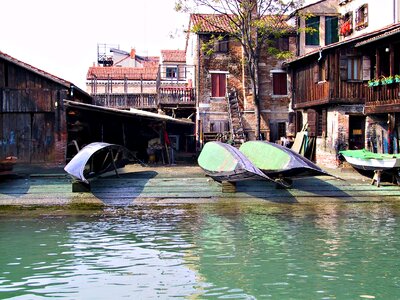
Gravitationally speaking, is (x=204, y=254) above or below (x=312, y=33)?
below

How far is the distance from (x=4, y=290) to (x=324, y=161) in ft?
65.6

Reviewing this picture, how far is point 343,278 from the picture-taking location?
8.74 metres

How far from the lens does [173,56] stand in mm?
49594

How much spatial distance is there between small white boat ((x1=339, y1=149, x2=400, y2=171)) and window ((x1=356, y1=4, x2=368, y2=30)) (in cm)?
1304

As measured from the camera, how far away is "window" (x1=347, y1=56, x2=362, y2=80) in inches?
957

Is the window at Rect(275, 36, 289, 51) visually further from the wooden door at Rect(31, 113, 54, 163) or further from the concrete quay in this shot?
the wooden door at Rect(31, 113, 54, 163)

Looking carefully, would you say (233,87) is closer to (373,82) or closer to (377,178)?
(373,82)

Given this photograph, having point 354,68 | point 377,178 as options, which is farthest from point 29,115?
point 354,68

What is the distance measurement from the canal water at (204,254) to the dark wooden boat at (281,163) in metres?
2.08

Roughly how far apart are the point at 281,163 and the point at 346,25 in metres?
17.4

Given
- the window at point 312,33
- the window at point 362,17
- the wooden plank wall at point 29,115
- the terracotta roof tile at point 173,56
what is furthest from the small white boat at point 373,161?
the terracotta roof tile at point 173,56

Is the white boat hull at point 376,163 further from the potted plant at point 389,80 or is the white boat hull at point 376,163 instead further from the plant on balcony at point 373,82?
the plant on balcony at point 373,82

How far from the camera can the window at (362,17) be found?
1209 inches

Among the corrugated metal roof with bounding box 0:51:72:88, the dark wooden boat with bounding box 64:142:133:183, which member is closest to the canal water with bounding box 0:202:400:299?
the dark wooden boat with bounding box 64:142:133:183
